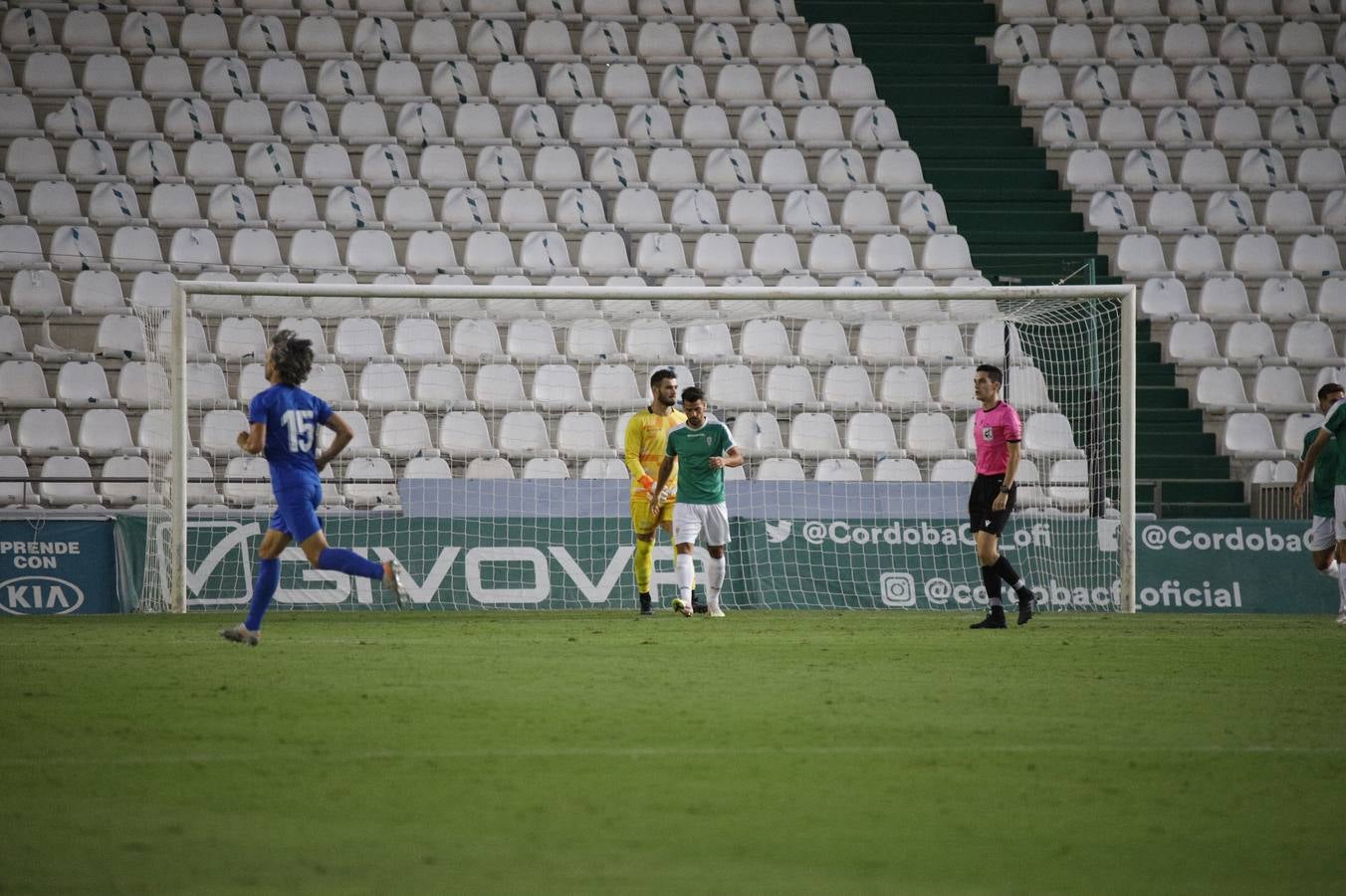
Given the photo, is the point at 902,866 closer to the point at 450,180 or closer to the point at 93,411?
the point at 93,411

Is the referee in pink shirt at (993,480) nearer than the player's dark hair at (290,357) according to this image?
No

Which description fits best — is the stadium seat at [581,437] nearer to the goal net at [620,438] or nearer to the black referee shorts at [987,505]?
the goal net at [620,438]

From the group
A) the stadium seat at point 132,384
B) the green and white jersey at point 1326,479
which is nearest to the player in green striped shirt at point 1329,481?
the green and white jersey at point 1326,479

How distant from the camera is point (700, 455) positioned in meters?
13.6

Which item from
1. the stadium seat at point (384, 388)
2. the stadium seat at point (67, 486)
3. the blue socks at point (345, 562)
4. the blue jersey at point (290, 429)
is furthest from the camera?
the stadium seat at point (384, 388)

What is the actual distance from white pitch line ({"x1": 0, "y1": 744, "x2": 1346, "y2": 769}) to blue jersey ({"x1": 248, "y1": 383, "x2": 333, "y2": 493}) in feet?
14.2

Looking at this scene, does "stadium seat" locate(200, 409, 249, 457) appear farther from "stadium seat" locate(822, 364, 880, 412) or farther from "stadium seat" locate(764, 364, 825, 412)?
"stadium seat" locate(822, 364, 880, 412)

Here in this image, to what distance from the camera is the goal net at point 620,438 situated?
15070 millimetres

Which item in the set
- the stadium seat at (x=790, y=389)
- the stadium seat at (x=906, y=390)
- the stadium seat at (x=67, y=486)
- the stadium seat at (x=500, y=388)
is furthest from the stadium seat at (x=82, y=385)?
the stadium seat at (x=906, y=390)

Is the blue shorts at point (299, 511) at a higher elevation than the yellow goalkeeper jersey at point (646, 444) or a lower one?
lower

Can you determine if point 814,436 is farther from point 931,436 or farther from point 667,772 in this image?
point 667,772

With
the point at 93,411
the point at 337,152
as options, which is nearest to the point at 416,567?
the point at 93,411

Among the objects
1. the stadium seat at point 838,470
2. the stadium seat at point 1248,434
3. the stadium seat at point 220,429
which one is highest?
the stadium seat at point 220,429

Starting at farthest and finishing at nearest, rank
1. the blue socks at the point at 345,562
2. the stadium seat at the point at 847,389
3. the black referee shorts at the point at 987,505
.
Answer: the stadium seat at the point at 847,389
the black referee shorts at the point at 987,505
the blue socks at the point at 345,562
